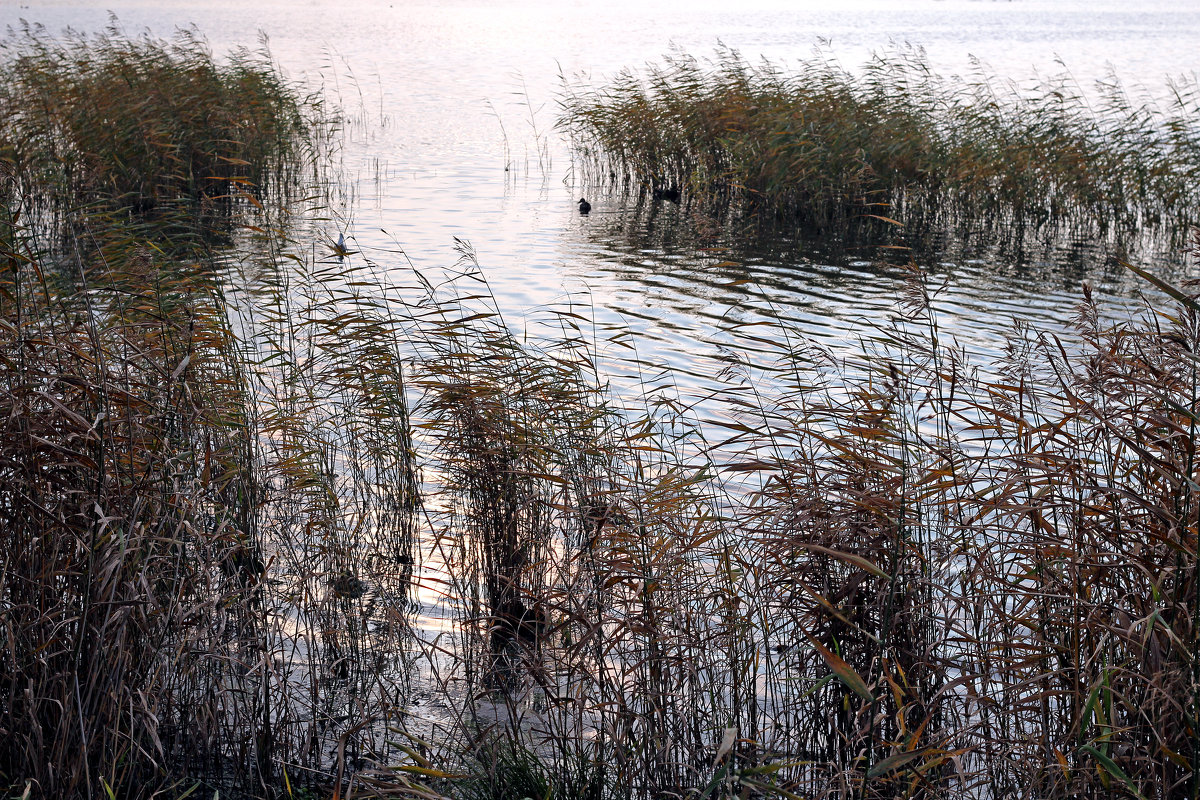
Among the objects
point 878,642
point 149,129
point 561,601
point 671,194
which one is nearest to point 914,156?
point 671,194

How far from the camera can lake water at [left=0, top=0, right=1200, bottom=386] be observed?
34.4 ft

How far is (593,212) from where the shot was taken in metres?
15.8

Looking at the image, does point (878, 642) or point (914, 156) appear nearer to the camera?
point (878, 642)

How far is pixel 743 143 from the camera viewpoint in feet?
46.5

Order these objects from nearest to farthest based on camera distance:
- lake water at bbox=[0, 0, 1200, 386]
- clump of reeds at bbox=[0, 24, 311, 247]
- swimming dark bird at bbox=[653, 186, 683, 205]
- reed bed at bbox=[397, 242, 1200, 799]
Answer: reed bed at bbox=[397, 242, 1200, 799], lake water at bbox=[0, 0, 1200, 386], clump of reeds at bbox=[0, 24, 311, 247], swimming dark bird at bbox=[653, 186, 683, 205]

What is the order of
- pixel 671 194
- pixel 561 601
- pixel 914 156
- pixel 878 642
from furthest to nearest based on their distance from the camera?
pixel 671 194 < pixel 914 156 < pixel 561 601 < pixel 878 642

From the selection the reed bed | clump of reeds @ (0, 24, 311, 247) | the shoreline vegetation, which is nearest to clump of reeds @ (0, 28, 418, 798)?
the shoreline vegetation

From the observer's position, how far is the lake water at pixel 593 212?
10484mm

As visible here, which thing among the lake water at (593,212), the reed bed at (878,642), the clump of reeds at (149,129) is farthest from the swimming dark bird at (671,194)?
the reed bed at (878,642)

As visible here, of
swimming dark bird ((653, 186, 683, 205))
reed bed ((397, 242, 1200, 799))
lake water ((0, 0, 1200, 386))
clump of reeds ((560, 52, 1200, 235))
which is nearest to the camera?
reed bed ((397, 242, 1200, 799))

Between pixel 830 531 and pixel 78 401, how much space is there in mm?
2559

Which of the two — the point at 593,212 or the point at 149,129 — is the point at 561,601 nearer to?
the point at 149,129

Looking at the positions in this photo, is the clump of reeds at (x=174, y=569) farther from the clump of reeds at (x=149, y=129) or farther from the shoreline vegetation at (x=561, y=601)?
the clump of reeds at (x=149, y=129)

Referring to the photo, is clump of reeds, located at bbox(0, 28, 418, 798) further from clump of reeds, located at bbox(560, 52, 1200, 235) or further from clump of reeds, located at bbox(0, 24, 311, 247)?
clump of reeds, located at bbox(560, 52, 1200, 235)
